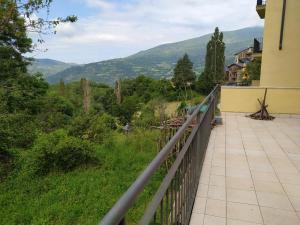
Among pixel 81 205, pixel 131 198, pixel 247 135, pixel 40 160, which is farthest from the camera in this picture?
pixel 40 160

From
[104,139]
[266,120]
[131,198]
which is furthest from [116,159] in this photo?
[131,198]

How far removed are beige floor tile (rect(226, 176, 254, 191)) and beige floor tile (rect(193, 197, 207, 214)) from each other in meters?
0.50

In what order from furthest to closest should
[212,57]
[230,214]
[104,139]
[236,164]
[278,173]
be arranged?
[212,57]
[104,139]
[236,164]
[278,173]
[230,214]

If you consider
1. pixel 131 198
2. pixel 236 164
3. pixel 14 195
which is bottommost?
pixel 14 195

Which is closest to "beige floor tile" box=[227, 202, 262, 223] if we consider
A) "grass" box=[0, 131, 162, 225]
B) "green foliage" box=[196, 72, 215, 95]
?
"grass" box=[0, 131, 162, 225]

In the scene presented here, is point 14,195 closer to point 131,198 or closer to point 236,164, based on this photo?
point 236,164

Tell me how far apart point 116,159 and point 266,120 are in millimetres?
4273

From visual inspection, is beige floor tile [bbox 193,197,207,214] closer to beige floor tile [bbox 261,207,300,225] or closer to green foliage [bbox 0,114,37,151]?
beige floor tile [bbox 261,207,300,225]

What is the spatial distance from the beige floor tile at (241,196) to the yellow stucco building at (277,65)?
5.70m

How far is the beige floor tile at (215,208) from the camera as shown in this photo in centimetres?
238

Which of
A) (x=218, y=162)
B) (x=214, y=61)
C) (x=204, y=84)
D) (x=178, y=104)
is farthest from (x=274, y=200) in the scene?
(x=214, y=61)

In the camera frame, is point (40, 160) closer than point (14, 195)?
No

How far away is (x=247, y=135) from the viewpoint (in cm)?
541

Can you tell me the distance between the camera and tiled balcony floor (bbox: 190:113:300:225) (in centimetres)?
233
